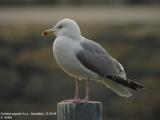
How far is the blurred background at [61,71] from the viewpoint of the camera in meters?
11.0

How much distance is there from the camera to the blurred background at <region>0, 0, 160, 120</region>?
36.1ft

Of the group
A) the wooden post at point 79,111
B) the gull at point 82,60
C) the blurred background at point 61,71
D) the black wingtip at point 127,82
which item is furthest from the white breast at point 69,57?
the blurred background at point 61,71

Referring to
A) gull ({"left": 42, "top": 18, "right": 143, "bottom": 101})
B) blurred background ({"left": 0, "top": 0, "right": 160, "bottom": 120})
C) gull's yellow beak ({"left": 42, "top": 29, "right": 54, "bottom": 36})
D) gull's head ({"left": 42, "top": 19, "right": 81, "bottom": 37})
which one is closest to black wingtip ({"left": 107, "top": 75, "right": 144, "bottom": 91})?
gull ({"left": 42, "top": 18, "right": 143, "bottom": 101})

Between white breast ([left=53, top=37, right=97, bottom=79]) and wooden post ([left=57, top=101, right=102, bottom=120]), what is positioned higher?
white breast ([left=53, top=37, right=97, bottom=79])

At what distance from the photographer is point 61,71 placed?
37.4 ft

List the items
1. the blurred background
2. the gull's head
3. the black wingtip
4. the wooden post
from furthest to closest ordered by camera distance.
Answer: the blurred background < the gull's head < the black wingtip < the wooden post

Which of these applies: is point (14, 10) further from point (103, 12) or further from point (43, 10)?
point (103, 12)

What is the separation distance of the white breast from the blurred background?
5.48m

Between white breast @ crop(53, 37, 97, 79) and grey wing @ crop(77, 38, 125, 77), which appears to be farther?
grey wing @ crop(77, 38, 125, 77)

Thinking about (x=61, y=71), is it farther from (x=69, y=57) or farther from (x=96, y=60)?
(x=69, y=57)

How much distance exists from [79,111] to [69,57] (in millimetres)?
529

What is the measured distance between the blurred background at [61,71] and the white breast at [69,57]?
18.0ft

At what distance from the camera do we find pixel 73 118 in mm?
4586

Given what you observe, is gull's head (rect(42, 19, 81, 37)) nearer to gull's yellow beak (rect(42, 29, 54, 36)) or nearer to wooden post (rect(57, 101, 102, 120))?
gull's yellow beak (rect(42, 29, 54, 36))
